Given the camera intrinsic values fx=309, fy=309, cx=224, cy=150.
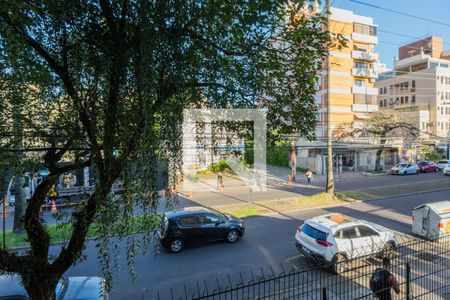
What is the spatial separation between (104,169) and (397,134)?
43.7 meters

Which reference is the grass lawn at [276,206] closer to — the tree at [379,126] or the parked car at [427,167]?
the tree at [379,126]

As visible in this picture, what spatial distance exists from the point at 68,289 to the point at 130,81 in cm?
494

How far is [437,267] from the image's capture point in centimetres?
792

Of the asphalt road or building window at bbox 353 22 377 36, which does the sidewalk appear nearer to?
the asphalt road

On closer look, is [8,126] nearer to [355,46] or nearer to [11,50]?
[11,50]

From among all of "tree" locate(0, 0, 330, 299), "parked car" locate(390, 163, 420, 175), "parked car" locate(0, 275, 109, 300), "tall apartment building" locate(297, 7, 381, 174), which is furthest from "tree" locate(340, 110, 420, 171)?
"parked car" locate(0, 275, 109, 300)

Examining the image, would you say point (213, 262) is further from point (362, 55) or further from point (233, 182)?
point (362, 55)

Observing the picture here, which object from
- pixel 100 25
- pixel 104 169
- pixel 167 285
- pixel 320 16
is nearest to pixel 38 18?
pixel 100 25

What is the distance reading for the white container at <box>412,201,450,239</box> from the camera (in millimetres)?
10867

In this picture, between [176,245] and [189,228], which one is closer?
[176,245]

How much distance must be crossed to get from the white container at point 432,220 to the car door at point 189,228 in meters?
7.96

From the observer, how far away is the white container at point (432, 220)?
10867mm

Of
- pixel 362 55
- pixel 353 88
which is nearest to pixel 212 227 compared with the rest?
pixel 353 88

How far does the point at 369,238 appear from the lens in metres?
9.37
